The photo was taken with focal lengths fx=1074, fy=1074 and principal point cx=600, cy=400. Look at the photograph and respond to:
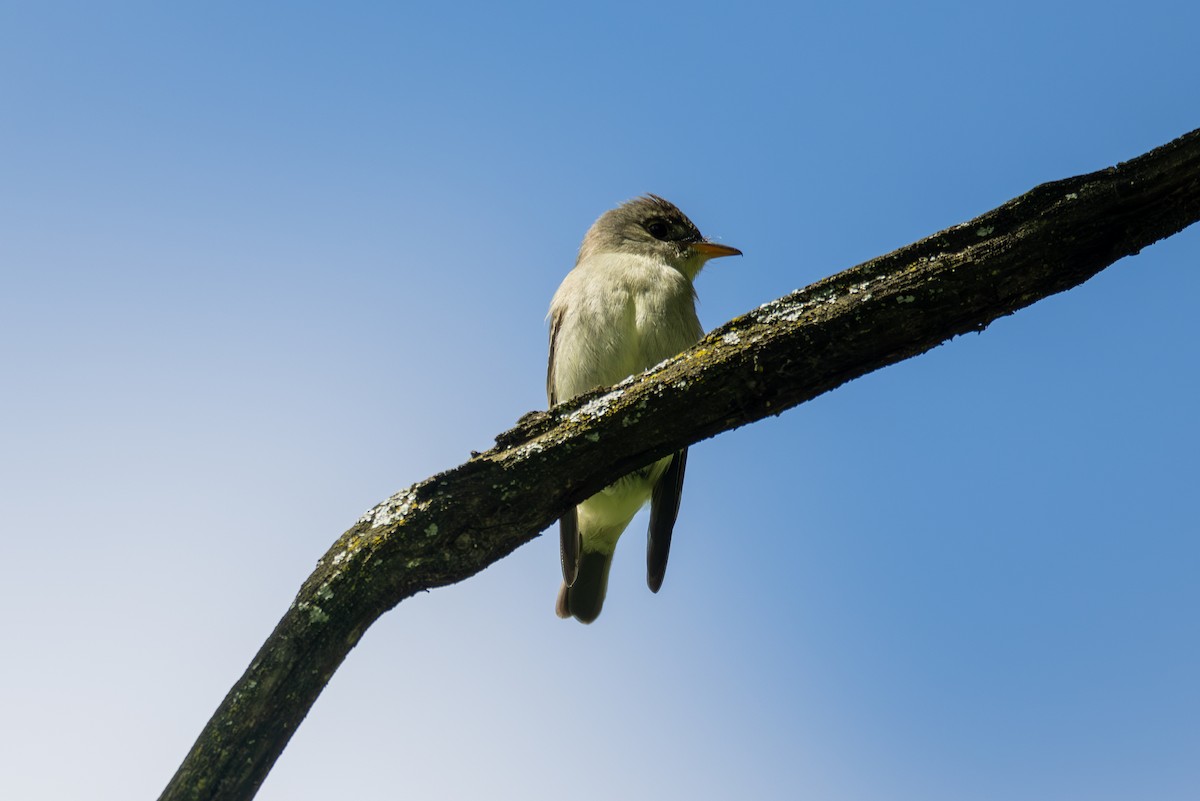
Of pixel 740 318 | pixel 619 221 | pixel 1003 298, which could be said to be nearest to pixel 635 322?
pixel 619 221

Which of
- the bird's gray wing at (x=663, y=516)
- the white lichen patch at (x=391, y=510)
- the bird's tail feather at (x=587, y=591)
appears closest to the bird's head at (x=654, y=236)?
the bird's gray wing at (x=663, y=516)

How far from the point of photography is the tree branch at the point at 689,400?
343 cm

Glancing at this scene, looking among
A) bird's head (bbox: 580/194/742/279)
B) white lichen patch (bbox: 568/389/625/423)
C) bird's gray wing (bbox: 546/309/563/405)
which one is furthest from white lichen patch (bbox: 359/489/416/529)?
bird's head (bbox: 580/194/742/279)

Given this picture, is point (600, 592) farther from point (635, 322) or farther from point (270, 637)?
point (270, 637)

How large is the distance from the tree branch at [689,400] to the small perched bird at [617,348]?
2823 mm

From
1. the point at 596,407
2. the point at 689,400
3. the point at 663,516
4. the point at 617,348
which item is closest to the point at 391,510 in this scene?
the point at 596,407

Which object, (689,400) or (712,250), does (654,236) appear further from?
(689,400)

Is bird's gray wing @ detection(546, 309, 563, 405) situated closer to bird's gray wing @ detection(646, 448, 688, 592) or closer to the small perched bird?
the small perched bird

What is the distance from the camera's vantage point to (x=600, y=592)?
7.52 metres

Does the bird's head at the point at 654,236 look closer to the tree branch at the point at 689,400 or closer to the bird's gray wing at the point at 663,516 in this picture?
the bird's gray wing at the point at 663,516

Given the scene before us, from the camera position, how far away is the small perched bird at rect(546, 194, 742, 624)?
6949mm

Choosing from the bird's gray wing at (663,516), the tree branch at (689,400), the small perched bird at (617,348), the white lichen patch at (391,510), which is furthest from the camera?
the bird's gray wing at (663,516)

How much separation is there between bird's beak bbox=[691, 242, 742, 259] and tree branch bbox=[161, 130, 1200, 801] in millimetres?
4151

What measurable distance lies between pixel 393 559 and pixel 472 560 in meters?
0.30
